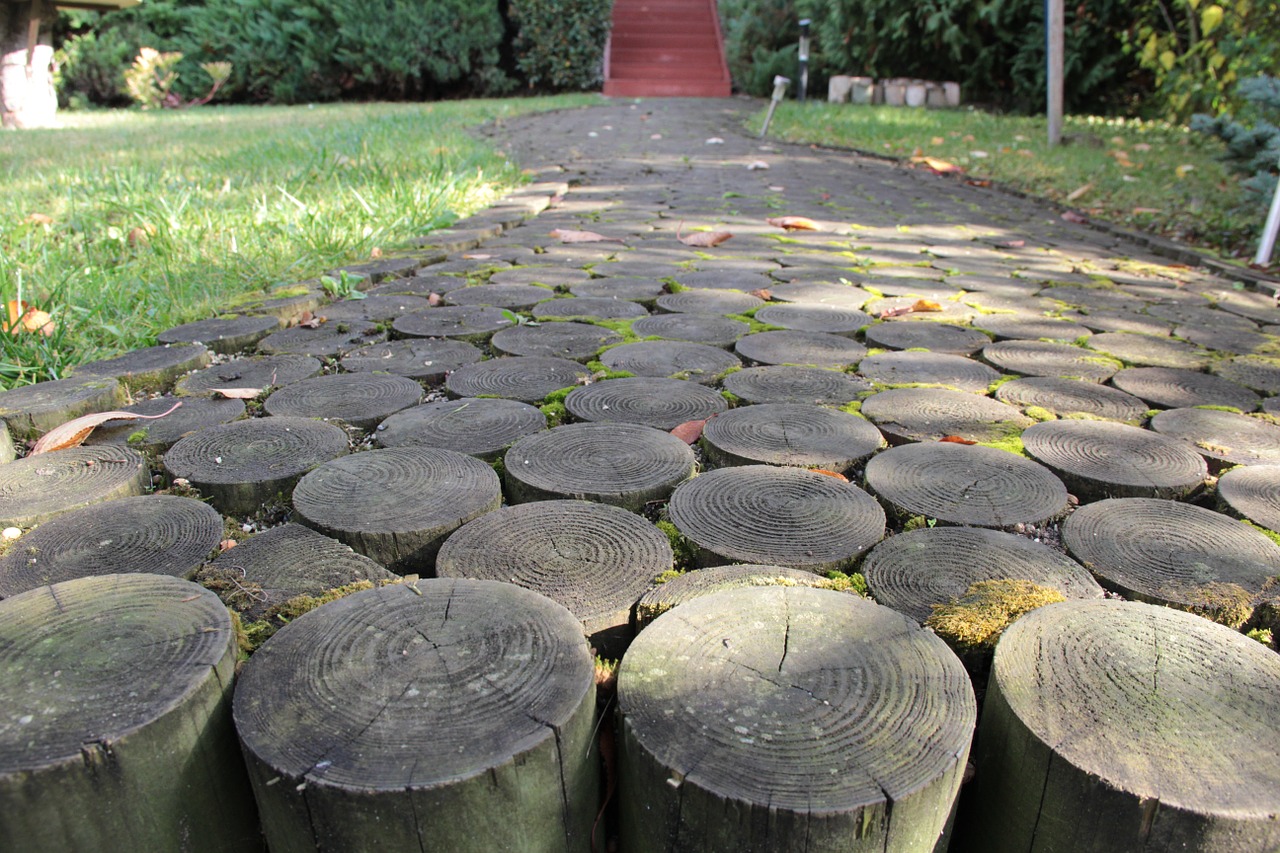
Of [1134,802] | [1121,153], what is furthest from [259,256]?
[1121,153]

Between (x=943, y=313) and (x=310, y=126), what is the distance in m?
6.97

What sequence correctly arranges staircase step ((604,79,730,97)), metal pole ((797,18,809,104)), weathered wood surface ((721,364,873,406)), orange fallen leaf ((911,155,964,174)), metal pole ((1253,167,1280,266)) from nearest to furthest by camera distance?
weathered wood surface ((721,364,873,406)), metal pole ((1253,167,1280,266)), orange fallen leaf ((911,155,964,174)), metal pole ((797,18,809,104)), staircase step ((604,79,730,97))

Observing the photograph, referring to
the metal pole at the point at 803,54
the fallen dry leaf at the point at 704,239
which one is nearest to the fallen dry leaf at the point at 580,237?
the fallen dry leaf at the point at 704,239

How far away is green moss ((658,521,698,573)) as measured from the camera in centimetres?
123

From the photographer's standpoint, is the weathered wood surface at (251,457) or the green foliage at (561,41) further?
the green foliage at (561,41)

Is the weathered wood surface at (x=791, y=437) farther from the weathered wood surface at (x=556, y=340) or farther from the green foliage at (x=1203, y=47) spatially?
the green foliage at (x=1203, y=47)

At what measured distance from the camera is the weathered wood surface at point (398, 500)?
49.0 inches

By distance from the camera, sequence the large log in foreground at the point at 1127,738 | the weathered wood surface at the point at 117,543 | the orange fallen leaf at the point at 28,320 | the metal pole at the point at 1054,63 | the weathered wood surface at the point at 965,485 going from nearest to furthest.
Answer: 1. the large log in foreground at the point at 1127,738
2. the weathered wood surface at the point at 117,543
3. the weathered wood surface at the point at 965,485
4. the orange fallen leaf at the point at 28,320
5. the metal pole at the point at 1054,63

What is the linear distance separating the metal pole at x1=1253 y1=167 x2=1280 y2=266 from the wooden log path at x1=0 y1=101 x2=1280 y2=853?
1.20 meters

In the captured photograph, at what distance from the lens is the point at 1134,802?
76cm

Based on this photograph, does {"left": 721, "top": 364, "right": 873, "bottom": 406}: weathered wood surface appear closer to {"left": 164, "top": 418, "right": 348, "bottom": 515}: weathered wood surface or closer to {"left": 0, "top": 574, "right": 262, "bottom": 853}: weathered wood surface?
{"left": 164, "top": 418, "right": 348, "bottom": 515}: weathered wood surface

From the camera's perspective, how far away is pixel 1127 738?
0.81 m

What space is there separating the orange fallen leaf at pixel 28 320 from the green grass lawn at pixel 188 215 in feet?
0.12

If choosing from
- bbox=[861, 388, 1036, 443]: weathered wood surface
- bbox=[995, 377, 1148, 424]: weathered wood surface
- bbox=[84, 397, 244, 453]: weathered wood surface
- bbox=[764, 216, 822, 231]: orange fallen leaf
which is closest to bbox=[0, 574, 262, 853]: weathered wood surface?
bbox=[84, 397, 244, 453]: weathered wood surface
